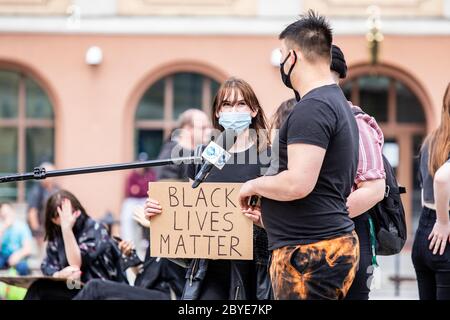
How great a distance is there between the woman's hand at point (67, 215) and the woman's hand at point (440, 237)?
2.73 m

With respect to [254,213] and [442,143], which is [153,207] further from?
[442,143]

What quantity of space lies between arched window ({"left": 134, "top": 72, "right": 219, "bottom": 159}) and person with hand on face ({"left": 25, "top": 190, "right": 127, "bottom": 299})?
10.3 metres

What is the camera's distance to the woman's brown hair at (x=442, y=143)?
201 inches

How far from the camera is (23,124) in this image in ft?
55.6

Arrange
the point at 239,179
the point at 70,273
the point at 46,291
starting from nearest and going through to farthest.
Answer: the point at 239,179
the point at 46,291
the point at 70,273

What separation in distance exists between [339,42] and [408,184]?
2.98 meters

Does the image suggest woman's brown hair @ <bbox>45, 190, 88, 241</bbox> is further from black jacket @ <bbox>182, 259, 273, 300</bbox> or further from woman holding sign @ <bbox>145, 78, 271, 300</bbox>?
black jacket @ <bbox>182, 259, 273, 300</bbox>

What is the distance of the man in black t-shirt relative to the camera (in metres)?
3.71

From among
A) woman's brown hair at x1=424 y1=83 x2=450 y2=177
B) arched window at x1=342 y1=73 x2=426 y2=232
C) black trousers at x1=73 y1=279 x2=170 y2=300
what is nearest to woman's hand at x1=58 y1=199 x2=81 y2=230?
black trousers at x1=73 y1=279 x2=170 y2=300

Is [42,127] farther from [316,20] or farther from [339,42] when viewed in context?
[316,20]

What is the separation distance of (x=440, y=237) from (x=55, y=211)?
2.92 m

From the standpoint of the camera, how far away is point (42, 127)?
55.6 ft

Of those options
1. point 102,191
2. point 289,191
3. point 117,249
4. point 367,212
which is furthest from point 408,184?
point 289,191

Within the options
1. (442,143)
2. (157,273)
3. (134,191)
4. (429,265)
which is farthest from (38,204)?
(442,143)
